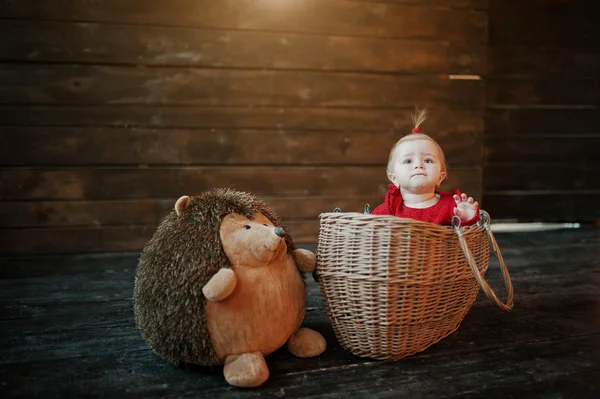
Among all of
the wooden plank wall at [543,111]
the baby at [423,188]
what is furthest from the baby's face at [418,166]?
the wooden plank wall at [543,111]

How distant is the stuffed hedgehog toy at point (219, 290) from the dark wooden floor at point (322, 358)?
0.07m

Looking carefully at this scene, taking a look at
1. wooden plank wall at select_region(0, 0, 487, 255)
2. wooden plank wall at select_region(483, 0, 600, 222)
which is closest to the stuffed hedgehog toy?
wooden plank wall at select_region(0, 0, 487, 255)

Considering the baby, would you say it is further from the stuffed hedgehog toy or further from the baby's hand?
the stuffed hedgehog toy

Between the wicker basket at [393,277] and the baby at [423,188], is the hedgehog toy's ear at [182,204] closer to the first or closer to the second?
the wicker basket at [393,277]

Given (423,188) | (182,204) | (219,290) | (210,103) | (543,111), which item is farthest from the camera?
(543,111)

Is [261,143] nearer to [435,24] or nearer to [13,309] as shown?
[435,24]

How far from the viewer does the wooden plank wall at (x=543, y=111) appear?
302 cm

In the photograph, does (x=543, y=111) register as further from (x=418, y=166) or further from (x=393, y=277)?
(x=393, y=277)

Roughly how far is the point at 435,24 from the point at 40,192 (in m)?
1.92

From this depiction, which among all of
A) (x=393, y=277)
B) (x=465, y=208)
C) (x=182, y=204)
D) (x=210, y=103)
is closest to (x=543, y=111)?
(x=210, y=103)

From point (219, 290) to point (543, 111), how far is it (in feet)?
8.48

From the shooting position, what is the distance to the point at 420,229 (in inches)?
43.6

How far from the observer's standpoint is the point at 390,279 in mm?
1113

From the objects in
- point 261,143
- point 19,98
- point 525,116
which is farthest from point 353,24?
point 19,98
